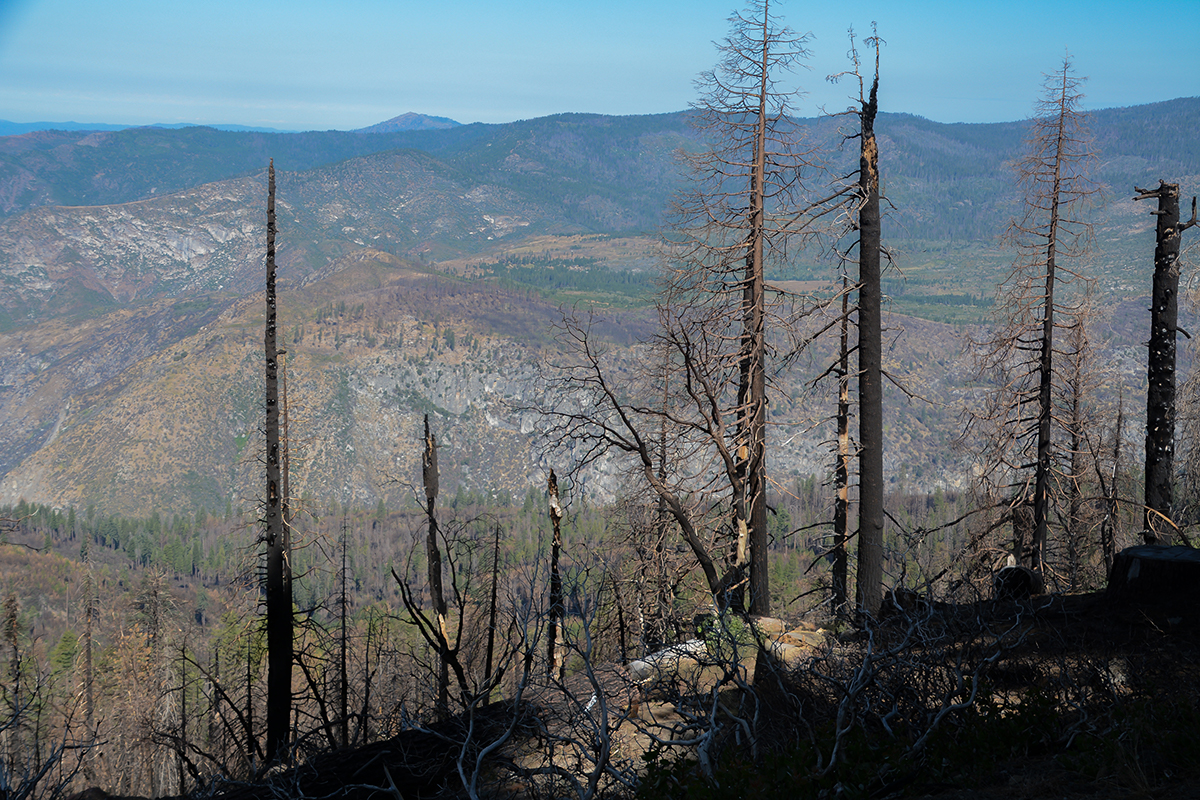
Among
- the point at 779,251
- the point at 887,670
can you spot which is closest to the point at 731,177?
the point at 779,251

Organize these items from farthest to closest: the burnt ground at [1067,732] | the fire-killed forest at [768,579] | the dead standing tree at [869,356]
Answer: the dead standing tree at [869,356], the fire-killed forest at [768,579], the burnt ground at [1067,732]

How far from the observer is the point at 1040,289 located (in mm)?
16359

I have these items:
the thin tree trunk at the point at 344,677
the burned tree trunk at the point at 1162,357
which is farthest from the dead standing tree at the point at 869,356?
the thin tree trunk at the point at 344,677

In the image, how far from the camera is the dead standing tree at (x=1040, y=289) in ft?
51.6

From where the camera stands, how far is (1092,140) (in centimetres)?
1563

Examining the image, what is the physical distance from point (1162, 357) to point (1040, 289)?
10.7 feet

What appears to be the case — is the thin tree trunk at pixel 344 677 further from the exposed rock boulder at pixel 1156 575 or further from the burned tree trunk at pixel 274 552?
the exposed rock boulder at pixel 1156 575

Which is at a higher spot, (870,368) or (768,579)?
(870,368)

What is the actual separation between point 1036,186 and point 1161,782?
14797mm

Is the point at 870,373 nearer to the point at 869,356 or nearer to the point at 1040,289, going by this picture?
the point at 869,356

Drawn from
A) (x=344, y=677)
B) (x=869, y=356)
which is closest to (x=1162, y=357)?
(x=869, y=356)

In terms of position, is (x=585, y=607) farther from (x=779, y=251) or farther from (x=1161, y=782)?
(x=779, y=251)

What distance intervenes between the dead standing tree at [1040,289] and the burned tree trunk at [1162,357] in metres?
1.96

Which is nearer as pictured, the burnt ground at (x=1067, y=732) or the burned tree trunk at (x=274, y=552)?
the burnt ground at (x=1067, y=732)
